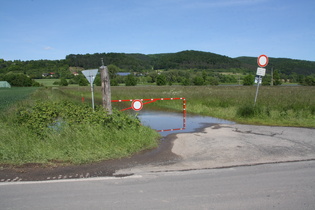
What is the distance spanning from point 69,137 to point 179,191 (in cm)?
401

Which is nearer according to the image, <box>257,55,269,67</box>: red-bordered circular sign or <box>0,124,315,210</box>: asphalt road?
<box>0,124,315,210</box>: asphalt road

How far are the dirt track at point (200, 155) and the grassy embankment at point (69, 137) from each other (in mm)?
431

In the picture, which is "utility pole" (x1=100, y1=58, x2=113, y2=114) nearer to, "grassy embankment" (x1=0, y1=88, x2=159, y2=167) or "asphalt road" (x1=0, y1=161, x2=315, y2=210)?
"grassy embankment" (x1=0, y1=88, x2=159, y2=167)

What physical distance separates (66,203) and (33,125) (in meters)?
4.40

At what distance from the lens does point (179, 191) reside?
13.8ft

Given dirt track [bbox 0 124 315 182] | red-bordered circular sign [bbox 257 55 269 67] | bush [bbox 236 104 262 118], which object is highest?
red-bordered circular sign [bbox 257 55 269 67]

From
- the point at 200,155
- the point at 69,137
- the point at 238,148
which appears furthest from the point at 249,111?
the point at 69,137

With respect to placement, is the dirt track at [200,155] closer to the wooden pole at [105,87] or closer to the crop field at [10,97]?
the wooden pole at [105,87]

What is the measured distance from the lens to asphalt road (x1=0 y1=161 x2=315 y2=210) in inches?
147

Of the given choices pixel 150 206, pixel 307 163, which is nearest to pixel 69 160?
pixel 150 206

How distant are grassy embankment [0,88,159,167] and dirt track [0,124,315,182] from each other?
1.42 ft

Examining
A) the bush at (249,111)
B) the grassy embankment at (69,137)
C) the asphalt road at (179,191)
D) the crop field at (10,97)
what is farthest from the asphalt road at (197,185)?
the crop field at (10,97)

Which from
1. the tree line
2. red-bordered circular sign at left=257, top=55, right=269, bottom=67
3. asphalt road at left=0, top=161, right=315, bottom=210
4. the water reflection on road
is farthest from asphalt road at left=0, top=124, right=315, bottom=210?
the tree line

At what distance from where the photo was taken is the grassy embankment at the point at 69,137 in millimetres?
6176
